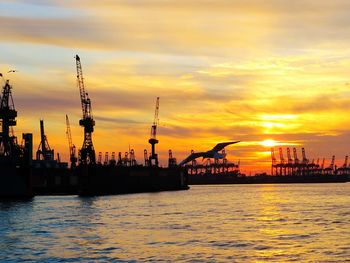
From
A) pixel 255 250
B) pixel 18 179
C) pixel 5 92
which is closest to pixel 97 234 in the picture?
pixel 255 250

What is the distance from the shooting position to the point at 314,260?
48.5 meters

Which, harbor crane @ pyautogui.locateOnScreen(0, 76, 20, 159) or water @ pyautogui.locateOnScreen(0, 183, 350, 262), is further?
harbor crane @ pyautogui.locateOnScreen(0, 76, 20, 159)

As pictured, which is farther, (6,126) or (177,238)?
(6,126)

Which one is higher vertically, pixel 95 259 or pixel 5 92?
pixel 5 92

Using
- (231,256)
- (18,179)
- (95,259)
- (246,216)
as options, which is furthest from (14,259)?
(18,179)

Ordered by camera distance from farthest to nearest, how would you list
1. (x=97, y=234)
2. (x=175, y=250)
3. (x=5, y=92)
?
(x=5, y=92)
(x=97, y=234)
(x=175, y=250)

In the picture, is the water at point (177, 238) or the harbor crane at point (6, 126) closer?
the water at point (177, 238)

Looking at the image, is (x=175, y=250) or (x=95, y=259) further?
(x=175, y=250)

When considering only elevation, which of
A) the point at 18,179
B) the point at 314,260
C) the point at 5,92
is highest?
the point at 5,92

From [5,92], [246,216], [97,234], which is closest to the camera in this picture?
[97,234]

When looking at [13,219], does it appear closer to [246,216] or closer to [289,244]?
[246,216]

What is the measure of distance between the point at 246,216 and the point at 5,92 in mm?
97649

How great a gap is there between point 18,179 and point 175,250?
102775 mm

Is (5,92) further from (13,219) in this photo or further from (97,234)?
(97,234)
